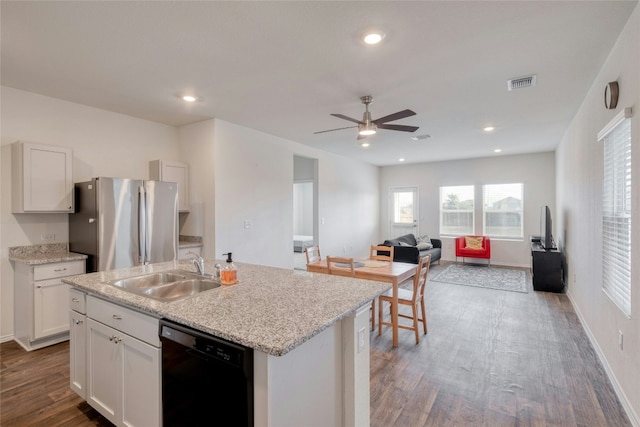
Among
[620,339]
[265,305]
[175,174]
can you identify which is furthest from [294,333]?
[175,174]

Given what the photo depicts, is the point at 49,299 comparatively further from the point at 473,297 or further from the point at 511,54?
Answer: the point at 473,297

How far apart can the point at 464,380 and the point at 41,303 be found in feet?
13.3

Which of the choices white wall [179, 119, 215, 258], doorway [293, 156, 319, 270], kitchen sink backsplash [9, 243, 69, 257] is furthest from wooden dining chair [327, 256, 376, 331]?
kitchen sink backsplash [9, 243, 69, 257]

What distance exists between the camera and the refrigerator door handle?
3.82 meters

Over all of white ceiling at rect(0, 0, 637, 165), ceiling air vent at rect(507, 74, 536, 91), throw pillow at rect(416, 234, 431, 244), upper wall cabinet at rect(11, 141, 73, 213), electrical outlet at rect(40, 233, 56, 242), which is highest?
white ceiling at rect(0, 0, 637, 165)

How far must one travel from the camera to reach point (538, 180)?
734cm

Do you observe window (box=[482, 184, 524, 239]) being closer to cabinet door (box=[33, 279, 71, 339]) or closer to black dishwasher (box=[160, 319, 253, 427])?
black dishwasher (box=[160, 319, 253, 427])

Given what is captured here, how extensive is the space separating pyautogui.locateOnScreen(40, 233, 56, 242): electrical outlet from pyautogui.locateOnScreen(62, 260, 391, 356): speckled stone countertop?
191cm

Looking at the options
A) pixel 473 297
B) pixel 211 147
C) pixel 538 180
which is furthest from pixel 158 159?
pixel 538 180

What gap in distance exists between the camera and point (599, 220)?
300 cm

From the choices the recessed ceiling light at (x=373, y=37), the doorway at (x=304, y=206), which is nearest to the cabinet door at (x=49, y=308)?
the recessed ceiling light at (x=373, y=37)

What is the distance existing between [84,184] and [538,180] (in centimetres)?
858

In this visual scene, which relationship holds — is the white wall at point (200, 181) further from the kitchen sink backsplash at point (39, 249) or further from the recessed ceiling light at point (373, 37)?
the recessed ceiling light at point (373, 37)

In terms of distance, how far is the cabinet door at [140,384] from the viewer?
164 centimetres
